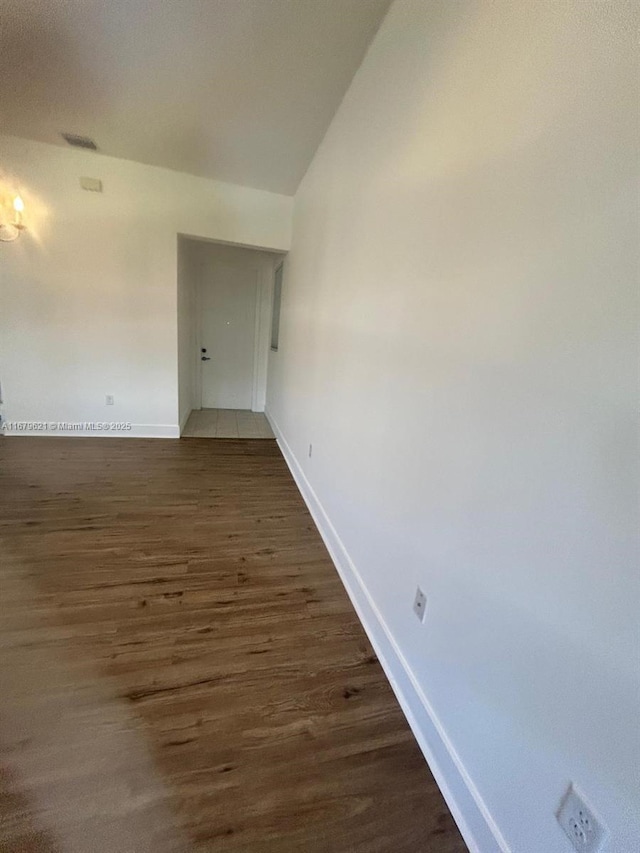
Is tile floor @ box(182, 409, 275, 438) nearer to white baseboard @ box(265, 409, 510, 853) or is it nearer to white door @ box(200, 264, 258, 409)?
white door @ box(200, 264, 258, 409)

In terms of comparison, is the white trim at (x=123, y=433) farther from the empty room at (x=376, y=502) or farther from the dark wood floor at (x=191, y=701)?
the dark wood floor at (x=191, y=701)

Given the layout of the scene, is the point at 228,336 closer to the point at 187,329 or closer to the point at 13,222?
the point at 187,329

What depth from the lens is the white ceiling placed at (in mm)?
1818

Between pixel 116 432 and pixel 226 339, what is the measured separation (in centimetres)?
217

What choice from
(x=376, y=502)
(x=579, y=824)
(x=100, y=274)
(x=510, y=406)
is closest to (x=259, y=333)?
(x=100, y=274)

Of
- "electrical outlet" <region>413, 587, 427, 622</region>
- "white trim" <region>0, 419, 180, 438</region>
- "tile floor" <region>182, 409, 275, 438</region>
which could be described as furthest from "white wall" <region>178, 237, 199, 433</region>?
"electrical outlet" <region>413, 587, 427, 622</region>

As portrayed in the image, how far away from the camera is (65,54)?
2.17 metres

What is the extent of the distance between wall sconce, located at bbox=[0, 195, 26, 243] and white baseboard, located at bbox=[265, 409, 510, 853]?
3.99 meters

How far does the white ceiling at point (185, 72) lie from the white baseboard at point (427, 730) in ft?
9.09

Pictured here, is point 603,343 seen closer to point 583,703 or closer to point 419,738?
point 583,703

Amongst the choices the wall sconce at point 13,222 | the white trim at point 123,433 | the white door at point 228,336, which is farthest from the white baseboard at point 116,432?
the wall sconce at point 13,222

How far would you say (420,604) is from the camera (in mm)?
1333

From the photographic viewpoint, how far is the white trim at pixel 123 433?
153 inches

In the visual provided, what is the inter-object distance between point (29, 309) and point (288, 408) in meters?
2.76
